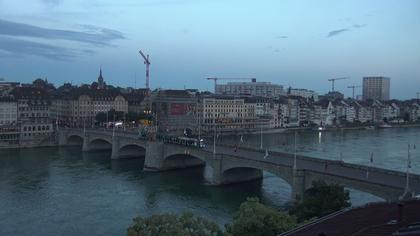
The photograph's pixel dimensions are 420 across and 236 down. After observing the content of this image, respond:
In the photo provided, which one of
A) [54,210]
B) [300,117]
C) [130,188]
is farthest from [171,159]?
[300,117]

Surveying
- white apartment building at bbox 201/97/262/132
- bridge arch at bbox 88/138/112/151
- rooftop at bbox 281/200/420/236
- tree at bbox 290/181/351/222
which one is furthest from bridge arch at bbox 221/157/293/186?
white apartment building at bbox 201/97/262/132

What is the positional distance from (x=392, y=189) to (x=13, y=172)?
87.5ft

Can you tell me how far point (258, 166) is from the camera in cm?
2973

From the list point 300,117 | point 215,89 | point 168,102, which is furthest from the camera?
point 215,89

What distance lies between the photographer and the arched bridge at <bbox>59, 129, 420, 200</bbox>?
76.6 feet

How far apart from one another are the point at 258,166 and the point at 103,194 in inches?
351

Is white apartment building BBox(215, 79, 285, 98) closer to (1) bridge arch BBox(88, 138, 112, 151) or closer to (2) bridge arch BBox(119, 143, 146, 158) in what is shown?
(1) bridge arch BBox(88, 138, 112, 151)

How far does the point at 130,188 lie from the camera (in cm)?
3253

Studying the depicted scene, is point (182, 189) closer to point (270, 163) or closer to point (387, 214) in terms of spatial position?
point (270, 163)

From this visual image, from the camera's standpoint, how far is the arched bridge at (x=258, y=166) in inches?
919

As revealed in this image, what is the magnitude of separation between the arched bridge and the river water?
105 cm

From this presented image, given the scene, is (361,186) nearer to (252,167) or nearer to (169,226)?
(252,167)

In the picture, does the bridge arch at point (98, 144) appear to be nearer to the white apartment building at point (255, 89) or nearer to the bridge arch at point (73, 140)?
the bridge arch at point (73, 140)

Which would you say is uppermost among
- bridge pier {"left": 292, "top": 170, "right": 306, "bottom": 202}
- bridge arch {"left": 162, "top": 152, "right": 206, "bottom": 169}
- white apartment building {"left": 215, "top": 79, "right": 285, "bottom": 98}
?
white apartment building {"left": 215, "top": 79, "right": 285, "bottom": 98}
